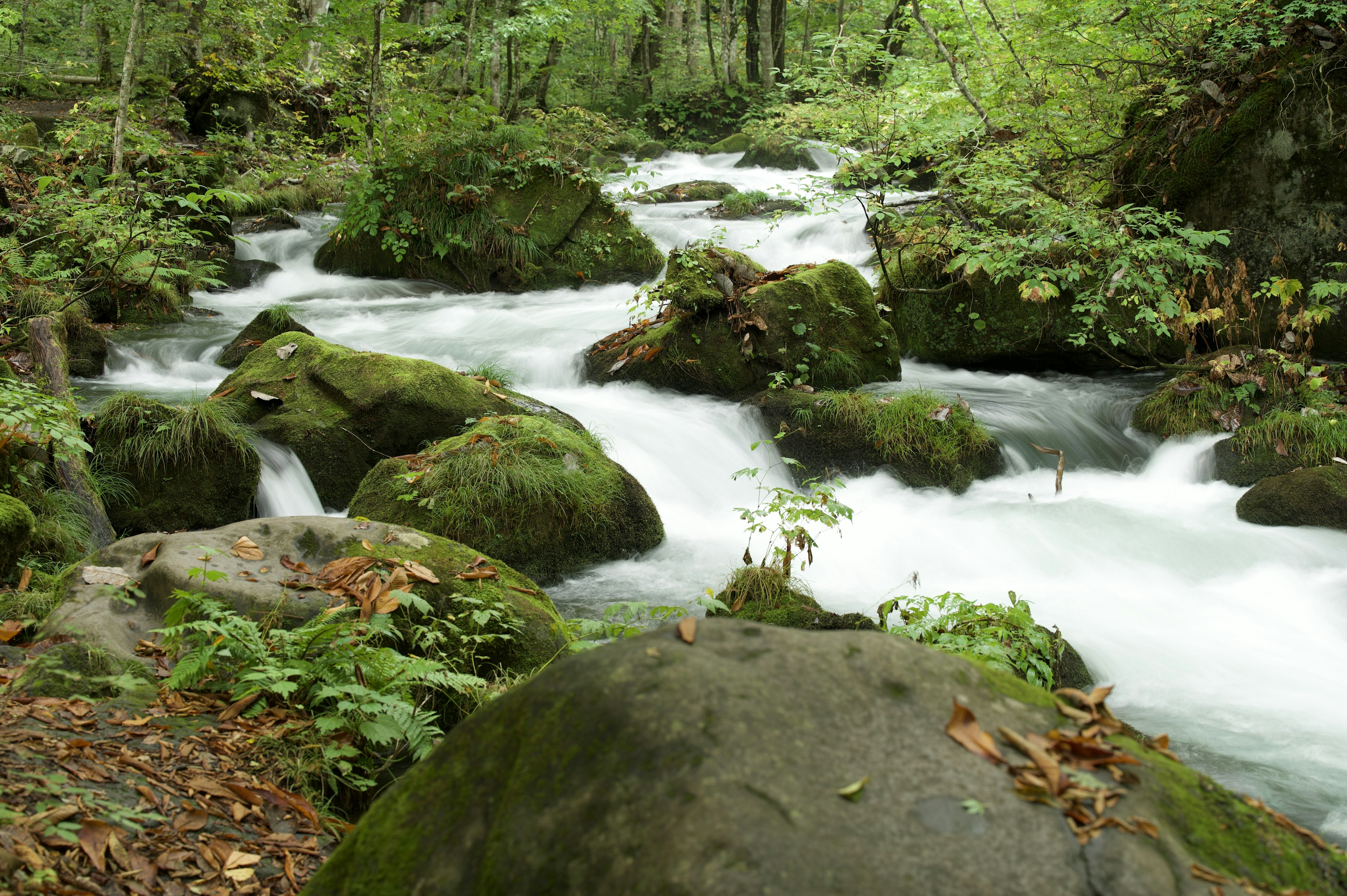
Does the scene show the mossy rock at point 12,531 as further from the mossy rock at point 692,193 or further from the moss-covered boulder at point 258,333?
the mossy rock at point 692,193

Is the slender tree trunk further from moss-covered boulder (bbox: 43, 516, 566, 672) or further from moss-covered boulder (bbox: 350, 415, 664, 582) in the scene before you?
moss-covered boulder (bbox: 43, 516, 566, 672)

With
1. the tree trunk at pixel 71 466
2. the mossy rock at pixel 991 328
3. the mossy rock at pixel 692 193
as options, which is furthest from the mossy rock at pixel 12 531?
the mossy rock at pixel 692 193

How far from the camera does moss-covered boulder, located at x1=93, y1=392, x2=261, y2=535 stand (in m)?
5.76

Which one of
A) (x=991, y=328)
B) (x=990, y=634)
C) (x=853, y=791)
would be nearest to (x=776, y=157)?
(x=991, y=328)

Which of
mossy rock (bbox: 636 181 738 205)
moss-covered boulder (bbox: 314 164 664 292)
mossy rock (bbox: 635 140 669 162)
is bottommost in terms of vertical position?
moss-covered boulder (bbox: 314 164 664 292)

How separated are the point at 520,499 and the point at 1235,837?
4.62 meters

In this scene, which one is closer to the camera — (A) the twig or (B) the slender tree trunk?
(A) the twig

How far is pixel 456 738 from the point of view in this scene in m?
1.83

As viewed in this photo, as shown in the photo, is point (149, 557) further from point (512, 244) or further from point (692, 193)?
point (692, 193)

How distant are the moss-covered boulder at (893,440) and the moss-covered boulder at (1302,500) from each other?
77.8 inches

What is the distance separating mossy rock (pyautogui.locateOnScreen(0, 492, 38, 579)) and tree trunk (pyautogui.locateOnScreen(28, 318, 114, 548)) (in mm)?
901

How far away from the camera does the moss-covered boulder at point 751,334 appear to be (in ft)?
28.6

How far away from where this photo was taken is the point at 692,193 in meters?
17.5

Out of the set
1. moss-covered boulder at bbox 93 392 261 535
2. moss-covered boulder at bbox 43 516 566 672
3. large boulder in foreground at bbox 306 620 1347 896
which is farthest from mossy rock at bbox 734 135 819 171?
large boulder in foreground at bbox 306 620 1347 896
